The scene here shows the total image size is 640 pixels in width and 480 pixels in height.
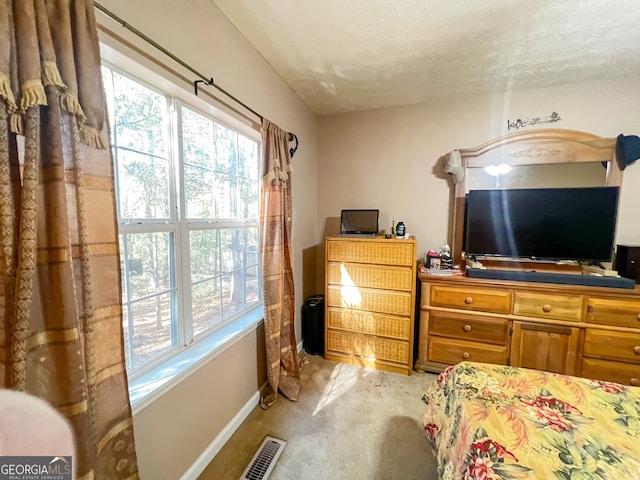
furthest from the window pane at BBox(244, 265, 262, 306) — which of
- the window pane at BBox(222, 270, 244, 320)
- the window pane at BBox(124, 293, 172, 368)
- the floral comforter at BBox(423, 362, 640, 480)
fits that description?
the floral comforter at BBox(423, 362, 640, 480)

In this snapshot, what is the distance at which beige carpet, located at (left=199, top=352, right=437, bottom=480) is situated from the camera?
57.2 inches

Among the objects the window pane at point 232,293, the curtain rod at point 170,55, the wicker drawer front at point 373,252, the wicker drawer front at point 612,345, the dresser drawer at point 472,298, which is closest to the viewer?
the curtain rod at point 170,55

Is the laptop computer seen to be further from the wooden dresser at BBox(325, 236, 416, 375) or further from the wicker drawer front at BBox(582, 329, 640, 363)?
the wicker drawer front at BBox(582, 329, 640, 363)

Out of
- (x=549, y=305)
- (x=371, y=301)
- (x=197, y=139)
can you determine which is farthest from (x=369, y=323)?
(x=197, y=139)

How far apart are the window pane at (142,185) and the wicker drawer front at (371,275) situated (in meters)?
1.53

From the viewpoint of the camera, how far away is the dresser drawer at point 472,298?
2094mm

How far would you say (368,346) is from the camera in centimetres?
244

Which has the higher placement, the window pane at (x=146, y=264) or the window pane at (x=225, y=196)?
the window pane at (x=225, y=196)

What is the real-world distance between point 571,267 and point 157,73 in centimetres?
317

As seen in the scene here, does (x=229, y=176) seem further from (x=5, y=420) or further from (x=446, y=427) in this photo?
(x=446, y=427)

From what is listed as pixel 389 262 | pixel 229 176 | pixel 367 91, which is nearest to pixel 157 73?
pixel 229 176

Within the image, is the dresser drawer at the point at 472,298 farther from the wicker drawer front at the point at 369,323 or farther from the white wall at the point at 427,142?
the white wall at the point at 427,142

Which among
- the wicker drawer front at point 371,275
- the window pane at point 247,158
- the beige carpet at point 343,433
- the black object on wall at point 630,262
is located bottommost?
the beige carpet at point 343,433

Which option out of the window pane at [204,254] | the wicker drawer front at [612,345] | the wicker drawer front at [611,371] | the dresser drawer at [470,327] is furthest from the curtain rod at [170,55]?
the wicker drawer front at [611,371]
